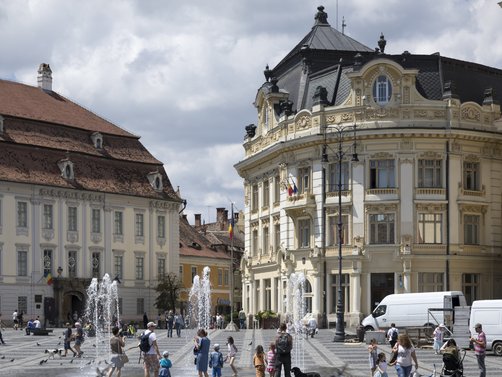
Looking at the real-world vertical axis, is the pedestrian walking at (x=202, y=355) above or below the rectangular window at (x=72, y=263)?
below

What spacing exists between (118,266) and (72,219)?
600cm

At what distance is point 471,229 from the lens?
6334 cm

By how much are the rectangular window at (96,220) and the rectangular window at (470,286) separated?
31.5 metres

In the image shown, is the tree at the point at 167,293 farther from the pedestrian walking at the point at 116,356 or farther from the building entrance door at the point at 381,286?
the pedestrian walking at the point at 116,356

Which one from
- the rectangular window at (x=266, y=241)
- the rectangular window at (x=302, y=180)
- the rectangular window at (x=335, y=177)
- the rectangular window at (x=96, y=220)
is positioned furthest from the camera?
the rectangular window at (x=96, y=220)

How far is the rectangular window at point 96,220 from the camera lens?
274 ft

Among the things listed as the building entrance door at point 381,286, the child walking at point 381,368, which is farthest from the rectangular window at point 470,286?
the child walking at point 381,368

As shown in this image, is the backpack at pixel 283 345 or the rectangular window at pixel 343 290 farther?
the rectangular window at pixel 343 290

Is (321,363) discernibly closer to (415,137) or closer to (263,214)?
(415,137)

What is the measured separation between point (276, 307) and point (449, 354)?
44.2 m

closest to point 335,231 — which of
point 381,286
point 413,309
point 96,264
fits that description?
point 381,286

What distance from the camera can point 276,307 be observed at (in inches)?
2744

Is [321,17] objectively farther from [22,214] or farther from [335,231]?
[22,214]

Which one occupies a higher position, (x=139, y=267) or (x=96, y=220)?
(x=96, y=220)
